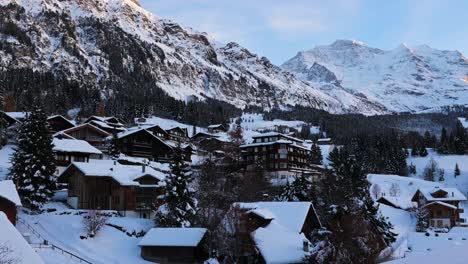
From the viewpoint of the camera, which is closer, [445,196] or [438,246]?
[438,246]

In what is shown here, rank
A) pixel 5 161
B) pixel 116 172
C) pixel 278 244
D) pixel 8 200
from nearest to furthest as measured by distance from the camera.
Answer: pixel 278 244
pixel 8 200
pixel 116 172
pixel 5 161

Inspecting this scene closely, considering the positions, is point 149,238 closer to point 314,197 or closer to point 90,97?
point 314,197

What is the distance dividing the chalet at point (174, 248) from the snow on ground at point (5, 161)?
980 inches

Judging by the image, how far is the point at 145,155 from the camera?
99.8 m

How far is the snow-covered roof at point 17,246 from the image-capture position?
2970 cm

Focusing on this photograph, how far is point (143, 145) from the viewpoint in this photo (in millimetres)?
100062

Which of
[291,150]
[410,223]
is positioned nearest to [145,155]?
[291,150]

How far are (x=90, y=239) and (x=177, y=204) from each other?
9555 millimetres

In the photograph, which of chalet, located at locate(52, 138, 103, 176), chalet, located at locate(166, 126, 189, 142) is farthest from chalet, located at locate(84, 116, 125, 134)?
chalet, located at locate(52, 138, 103, 176)

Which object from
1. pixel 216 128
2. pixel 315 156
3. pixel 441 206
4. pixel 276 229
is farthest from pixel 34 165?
pixel 216 128

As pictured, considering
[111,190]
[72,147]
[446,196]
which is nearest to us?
[111,190]

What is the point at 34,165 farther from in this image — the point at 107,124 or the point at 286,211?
the point at 107,124

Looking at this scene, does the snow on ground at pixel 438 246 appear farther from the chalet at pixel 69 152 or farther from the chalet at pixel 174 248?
the chalet at pixel 69 152

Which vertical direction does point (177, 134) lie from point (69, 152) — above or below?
above
